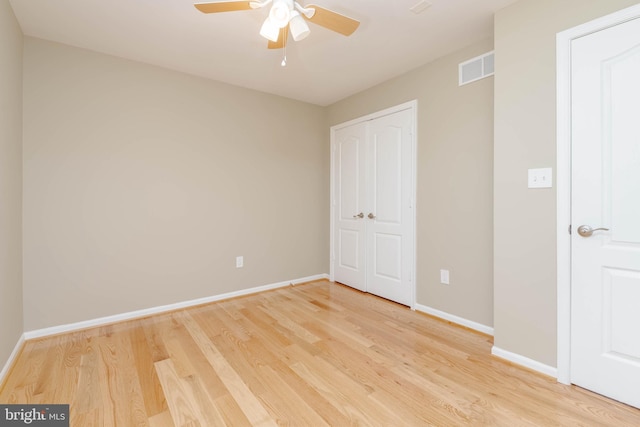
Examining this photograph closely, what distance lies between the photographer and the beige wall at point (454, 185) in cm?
245

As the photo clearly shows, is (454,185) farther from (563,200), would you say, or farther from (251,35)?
(251,35)

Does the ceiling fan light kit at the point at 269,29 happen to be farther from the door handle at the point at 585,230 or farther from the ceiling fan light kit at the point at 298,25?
the door handle at the point at 585,230

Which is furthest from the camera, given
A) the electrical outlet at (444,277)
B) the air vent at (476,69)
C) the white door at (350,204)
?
the white door at (350,204)

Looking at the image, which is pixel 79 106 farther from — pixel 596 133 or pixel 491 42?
pixel 596 133

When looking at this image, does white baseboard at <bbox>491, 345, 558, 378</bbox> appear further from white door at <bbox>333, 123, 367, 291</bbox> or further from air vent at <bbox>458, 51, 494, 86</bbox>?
air vent at <bbox>458, 51, 494, 86</bbox>

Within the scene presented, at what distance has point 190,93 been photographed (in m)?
3.08

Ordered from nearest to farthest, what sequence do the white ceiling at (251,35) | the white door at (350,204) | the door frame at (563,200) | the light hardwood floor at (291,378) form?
the light hardwood floor at (291,378) < the door frame at (563,200) < the white ceiling at (251,35) < the white door at (350,204)

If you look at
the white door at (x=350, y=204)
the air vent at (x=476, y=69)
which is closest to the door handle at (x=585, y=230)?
the air vent at (x=476, y=69)

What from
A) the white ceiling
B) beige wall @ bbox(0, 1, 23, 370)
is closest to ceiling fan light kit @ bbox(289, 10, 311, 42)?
the white ceiling

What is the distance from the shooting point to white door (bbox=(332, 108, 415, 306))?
3.10m

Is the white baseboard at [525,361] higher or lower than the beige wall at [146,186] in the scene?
lower

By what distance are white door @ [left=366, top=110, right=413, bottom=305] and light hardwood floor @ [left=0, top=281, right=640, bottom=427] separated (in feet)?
1.96

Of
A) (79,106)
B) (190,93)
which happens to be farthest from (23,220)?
(190,93)

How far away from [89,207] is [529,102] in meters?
3.59
